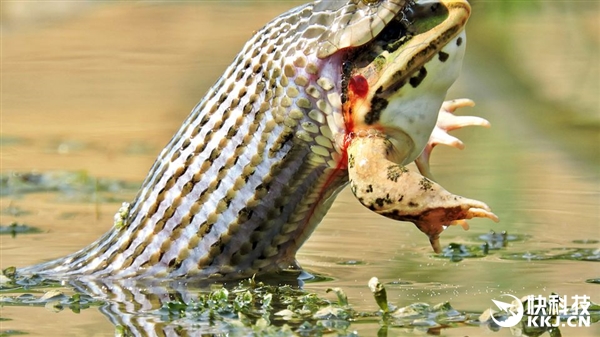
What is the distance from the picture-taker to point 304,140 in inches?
209

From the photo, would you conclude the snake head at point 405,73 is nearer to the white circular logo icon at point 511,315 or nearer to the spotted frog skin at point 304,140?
the spotted frog skin at point 304,140

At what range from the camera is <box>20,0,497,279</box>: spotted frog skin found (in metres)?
5.20

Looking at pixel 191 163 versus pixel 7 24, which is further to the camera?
pixel 7 24

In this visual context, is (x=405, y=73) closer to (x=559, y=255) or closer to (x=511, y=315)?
(x=511, y=315)

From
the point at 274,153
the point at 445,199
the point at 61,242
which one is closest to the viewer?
the point at 445,199

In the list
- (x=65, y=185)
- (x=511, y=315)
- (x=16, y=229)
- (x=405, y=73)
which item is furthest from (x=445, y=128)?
(x=65, y=185)

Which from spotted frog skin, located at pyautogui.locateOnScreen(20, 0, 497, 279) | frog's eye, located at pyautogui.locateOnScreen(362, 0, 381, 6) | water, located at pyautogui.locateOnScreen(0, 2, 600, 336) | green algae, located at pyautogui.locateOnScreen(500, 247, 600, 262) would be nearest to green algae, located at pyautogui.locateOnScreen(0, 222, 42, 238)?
water, located at pyautogui.locateOnScreen(0, 2, 600, 336)

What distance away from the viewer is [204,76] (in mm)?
11922

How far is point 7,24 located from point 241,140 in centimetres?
848

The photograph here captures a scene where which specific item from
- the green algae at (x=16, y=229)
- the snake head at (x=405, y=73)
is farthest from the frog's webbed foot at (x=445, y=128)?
the green algae at (x=16, y=229)

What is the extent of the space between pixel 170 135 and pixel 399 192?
550 cm

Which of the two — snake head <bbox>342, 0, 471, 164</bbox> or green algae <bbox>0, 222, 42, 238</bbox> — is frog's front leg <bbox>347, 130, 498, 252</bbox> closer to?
snake head <bbox>342, 0, 471, 164</bbox>

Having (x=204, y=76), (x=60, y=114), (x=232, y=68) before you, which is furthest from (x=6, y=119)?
(x=232, y=68)

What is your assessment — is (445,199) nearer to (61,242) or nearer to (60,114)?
(61,242)
